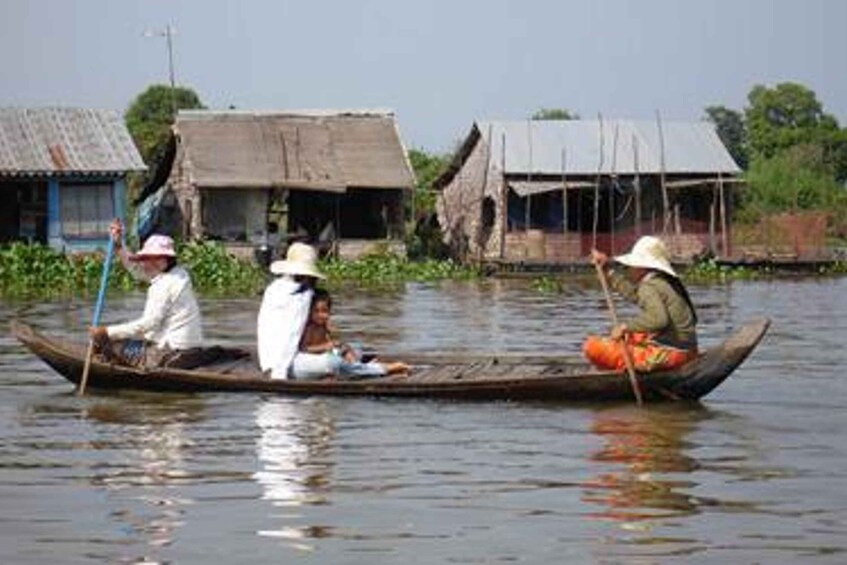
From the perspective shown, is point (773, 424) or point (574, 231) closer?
point (773, 424)

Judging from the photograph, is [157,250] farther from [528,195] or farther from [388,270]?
[528,195]

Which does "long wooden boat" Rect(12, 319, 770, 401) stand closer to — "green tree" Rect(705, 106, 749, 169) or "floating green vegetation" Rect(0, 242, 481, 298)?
"floating green vegetation" Rect(0, 242, 481, 298)

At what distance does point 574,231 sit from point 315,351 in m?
A: 22.9

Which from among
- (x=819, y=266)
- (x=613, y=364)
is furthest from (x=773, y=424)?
(x=819, y=266)

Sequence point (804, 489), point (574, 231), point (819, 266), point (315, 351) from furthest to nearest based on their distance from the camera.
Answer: point (574, 231) < point (819, 266) < point (315, 351) < point (804, 489)

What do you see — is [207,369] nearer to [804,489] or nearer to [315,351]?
[315,351]

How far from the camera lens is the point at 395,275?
94.4 ft

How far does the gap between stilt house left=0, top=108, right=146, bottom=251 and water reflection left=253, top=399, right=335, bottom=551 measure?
18998mm

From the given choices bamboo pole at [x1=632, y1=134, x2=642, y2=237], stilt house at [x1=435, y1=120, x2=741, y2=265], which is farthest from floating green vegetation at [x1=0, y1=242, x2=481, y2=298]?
bamboo pole at [x1=632, y1=134, x2=642, y2=237]

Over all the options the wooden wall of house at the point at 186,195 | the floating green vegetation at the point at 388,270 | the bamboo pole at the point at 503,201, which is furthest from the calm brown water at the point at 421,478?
the bamboo pole at the point at 503,201

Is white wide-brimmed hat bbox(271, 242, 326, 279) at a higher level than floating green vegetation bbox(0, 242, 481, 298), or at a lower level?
higher

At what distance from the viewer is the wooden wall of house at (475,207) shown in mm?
32406

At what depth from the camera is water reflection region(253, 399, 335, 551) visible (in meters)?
6.69

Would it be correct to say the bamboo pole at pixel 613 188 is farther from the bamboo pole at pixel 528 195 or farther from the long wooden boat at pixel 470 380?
the long wooden boat at pixel 470 380
